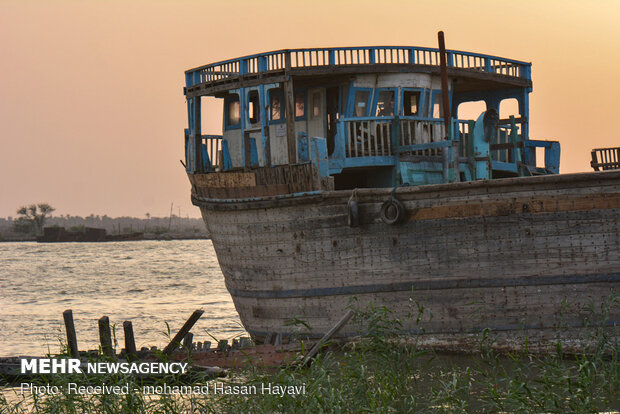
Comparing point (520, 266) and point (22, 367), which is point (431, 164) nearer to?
point (520, 266)

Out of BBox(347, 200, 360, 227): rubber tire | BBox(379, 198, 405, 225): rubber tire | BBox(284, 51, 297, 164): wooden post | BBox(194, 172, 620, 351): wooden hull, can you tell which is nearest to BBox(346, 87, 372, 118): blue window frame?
BBox(284, 51, 297, 164): wooden post

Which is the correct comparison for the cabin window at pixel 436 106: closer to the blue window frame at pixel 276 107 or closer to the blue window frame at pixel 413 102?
the blue window frame at pixel 413 102

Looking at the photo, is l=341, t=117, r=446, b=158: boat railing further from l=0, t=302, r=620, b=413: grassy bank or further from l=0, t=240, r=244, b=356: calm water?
l=0, t=302, r=620, b=413: grassy bank

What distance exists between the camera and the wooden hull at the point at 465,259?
10.6 metres

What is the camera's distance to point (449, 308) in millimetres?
11492

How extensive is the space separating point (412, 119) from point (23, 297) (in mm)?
25119

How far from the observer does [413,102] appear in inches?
597

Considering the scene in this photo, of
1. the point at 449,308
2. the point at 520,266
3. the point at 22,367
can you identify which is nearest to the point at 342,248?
the point at 449,308

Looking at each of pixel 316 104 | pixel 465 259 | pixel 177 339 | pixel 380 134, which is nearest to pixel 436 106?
pixel 380 134

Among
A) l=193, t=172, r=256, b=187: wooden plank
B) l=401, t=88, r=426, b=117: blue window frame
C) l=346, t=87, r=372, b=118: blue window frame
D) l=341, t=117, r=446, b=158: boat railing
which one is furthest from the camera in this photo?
l=401, t=88, r=426, b=117: blue window frame

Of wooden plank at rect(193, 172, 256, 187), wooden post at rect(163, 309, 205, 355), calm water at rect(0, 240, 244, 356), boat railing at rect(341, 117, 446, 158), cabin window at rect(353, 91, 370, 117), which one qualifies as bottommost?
calm water at rect(0, 240, 244, 356)

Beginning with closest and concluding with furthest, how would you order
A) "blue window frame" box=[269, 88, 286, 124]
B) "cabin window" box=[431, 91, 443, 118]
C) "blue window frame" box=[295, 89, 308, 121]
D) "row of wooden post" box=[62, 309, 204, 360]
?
"row of wooden post" box=[62, 309, 204, 360] < "blue window frame" box=[295, 89, 308, 121] < "cabin window" box=[431, 91, 443, 118] < "blue window frame" box=[269, 88, 286, 124]

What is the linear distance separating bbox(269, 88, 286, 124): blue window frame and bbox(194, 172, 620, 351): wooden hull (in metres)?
2.69

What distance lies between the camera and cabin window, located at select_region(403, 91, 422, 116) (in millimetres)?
15039
